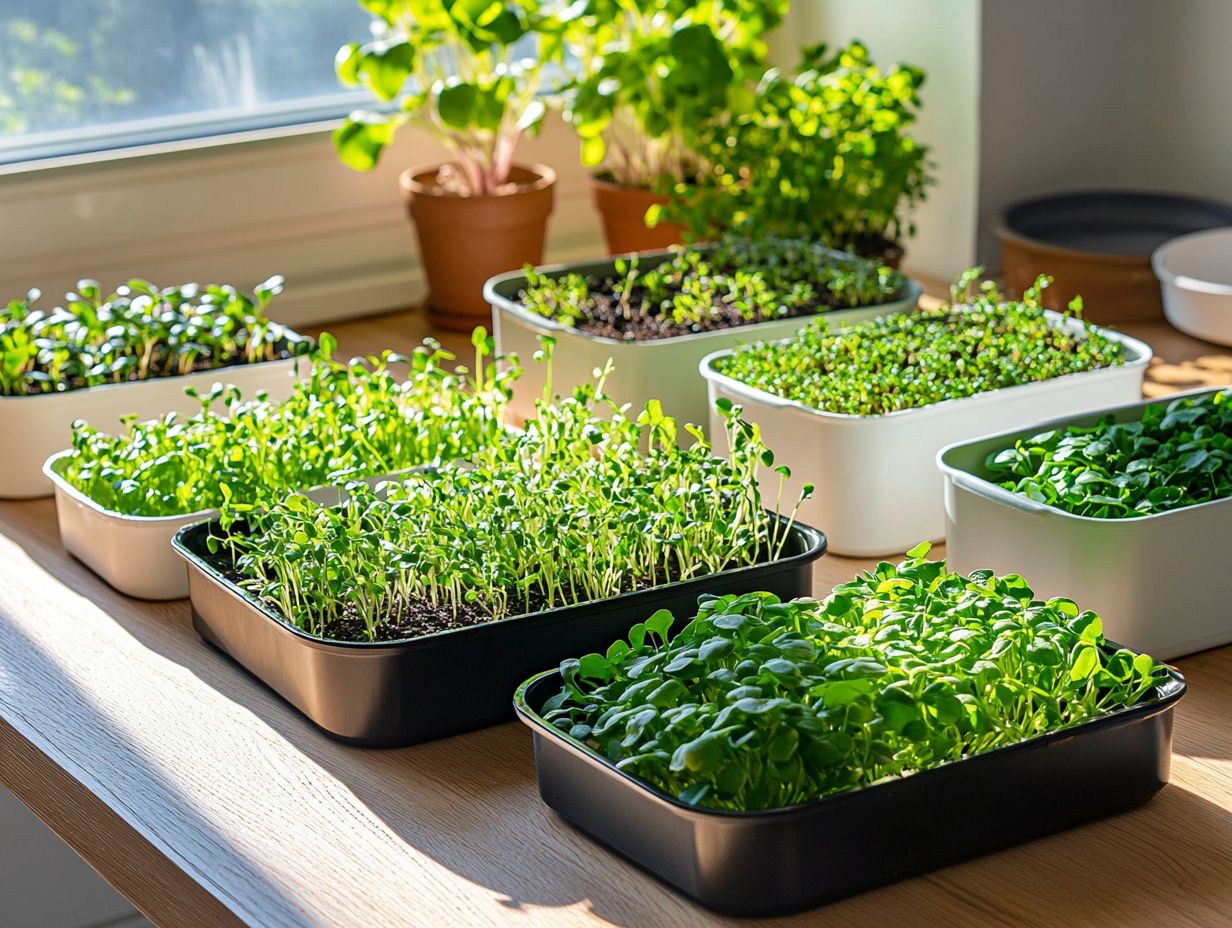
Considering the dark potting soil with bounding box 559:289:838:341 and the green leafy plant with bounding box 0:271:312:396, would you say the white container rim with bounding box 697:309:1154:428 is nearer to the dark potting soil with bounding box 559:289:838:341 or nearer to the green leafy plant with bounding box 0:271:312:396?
the dark potting soil with bounding box 559:289:838:341

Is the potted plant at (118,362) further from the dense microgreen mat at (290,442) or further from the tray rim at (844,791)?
the tray rim at (844,791)

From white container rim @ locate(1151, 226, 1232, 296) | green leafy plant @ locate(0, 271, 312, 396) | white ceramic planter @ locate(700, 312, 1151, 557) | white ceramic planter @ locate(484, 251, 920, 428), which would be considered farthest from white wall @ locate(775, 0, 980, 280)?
green leafy plant @ locate(0, 271, 312, 396)

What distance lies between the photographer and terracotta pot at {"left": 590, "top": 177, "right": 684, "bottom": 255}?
2393mm

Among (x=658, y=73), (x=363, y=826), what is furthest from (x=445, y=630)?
(x=658, y=73)

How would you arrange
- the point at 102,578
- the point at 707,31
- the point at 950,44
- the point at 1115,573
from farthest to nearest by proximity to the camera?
1. the point at 950,44
2. the point at 707,31
3. the point at 102,578
4. the point at 1115,573

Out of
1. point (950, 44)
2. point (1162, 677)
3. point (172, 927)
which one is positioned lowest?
point (172, 927)

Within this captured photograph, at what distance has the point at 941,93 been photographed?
2486 mm

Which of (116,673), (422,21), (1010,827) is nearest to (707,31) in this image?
(422,21)

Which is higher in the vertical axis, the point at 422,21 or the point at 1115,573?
the point at 422,21

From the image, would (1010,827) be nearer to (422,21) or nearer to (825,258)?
(825,258)

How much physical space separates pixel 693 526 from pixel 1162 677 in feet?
1.22

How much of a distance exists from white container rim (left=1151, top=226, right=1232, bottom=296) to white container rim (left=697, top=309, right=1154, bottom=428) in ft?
1.43

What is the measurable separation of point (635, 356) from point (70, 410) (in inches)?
23.1

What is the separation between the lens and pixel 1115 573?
1.22 m
